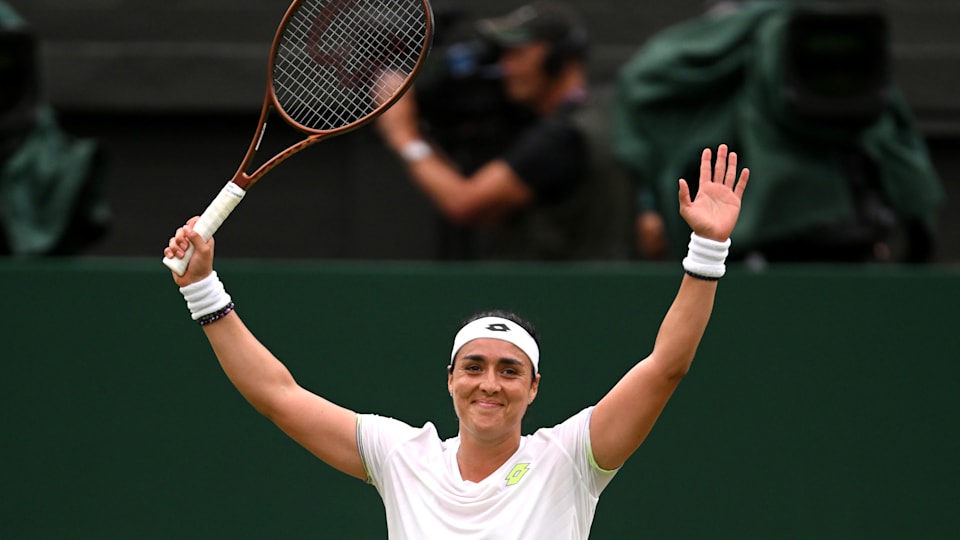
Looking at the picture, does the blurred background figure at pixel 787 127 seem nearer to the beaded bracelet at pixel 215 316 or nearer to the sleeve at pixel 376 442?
the sleeve at pixel 376 442

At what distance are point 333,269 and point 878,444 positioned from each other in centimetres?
199

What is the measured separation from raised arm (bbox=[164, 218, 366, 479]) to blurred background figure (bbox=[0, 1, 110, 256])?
3.01m

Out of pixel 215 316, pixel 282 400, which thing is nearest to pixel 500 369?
pixel 282 400

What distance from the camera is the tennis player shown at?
12.2 ft

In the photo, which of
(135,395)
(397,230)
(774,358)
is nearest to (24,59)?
(135,395)

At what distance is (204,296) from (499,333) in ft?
2.11

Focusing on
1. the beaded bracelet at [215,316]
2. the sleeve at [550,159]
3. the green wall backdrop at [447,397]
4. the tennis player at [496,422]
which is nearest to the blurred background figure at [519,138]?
the sleeve at [550,159]

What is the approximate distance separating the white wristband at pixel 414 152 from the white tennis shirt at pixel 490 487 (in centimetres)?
267

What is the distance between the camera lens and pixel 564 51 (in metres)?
6.49

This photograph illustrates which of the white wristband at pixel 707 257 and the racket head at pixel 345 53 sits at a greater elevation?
the racket head at pixel 345 53

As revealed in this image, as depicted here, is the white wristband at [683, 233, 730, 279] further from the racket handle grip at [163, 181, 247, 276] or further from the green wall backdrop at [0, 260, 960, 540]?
the green wall backdrop at [0, 260, 960, 540]

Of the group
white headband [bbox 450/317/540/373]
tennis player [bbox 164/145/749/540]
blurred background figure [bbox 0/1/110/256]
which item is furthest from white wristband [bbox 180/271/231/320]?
blurred background figure [bbox 0/1/110/256]

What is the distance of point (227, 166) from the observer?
29.1 ft

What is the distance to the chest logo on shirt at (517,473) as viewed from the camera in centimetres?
383
